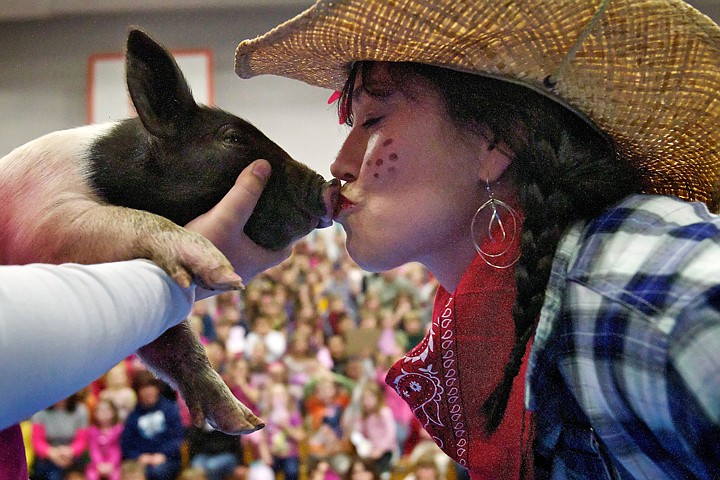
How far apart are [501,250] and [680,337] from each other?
0.31m

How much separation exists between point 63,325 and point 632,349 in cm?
50

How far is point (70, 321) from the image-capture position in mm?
535

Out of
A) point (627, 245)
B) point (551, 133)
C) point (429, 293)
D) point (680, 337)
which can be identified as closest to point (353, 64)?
point (551, 133)

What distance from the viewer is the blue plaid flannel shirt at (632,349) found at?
0.66 meters

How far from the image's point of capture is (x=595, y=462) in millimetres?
795

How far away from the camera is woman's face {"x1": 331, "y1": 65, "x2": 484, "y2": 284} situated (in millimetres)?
958

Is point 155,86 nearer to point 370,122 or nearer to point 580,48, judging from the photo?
point 370,122

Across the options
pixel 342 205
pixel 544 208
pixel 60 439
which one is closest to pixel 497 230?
pixel 544 208

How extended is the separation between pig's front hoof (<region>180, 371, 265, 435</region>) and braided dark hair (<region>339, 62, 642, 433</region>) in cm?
30

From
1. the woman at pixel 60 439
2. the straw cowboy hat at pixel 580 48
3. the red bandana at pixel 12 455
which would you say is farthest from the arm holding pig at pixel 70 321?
the woman at pixel 60 439

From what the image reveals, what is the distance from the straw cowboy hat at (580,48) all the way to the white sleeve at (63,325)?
43 cm

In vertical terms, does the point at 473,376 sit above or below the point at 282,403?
above

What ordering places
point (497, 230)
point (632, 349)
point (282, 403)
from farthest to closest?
point (282, 403) < point (497, 230) < point (632, 349)

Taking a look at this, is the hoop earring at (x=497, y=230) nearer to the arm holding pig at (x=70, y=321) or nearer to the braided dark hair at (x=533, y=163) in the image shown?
the braided dark hair at (x=533, y=163)
